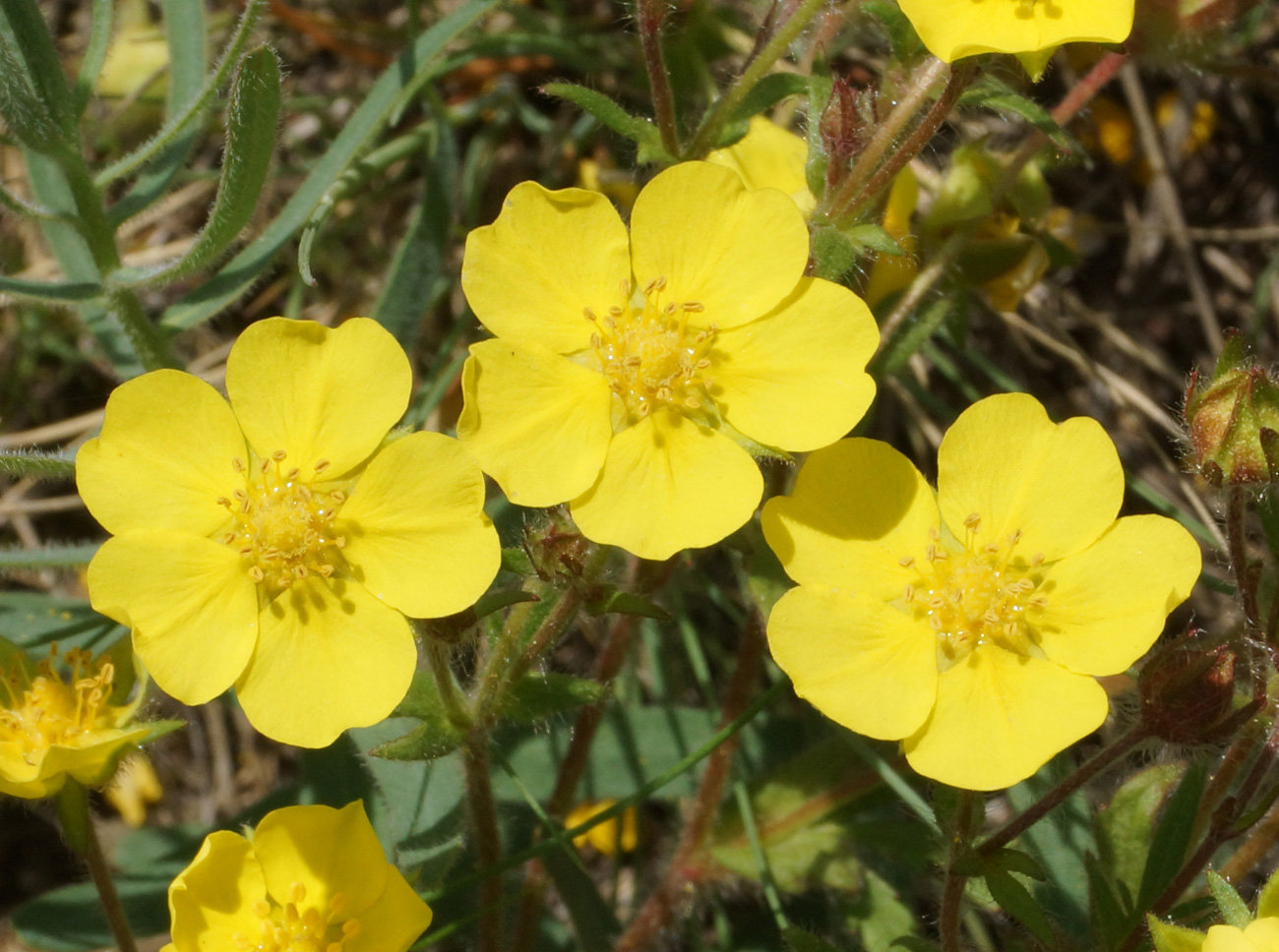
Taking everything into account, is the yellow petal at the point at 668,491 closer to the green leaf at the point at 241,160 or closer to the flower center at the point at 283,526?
the flower center at the point at 283,526

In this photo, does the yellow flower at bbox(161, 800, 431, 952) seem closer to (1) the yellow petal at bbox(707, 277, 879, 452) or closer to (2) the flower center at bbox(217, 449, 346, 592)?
(2) the flower center at bbox(217, 449, 346, 592)

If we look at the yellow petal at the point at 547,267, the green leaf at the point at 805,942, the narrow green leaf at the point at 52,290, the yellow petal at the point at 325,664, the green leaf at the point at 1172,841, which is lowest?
the green leaf at the point at 805,942

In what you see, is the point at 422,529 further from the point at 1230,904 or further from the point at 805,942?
the point at 1230,904

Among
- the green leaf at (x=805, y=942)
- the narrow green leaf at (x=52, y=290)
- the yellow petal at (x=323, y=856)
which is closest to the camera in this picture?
the yellow petal at (x=323, y=856)

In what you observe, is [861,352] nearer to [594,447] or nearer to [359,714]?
[594,447]

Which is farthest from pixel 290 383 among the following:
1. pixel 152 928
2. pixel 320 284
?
pixel 320 284

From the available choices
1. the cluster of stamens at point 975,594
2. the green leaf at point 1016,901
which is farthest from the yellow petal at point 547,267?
the green leaf at point 1016,901

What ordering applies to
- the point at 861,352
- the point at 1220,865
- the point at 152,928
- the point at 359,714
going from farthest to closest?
the point at 152,928 → the point at 1220,865 → the point at 861,352 → the point at 359,714
